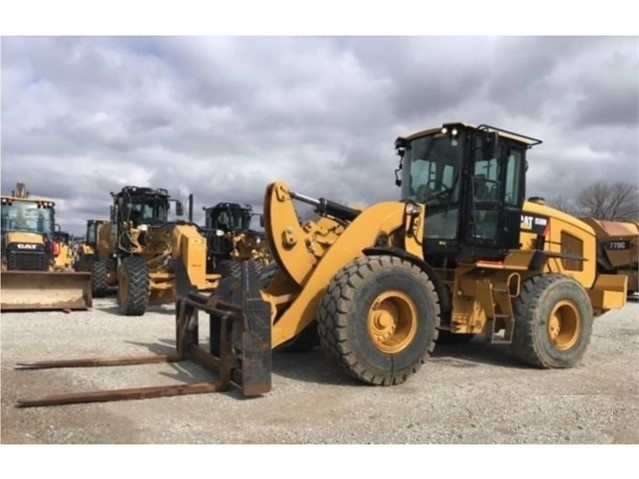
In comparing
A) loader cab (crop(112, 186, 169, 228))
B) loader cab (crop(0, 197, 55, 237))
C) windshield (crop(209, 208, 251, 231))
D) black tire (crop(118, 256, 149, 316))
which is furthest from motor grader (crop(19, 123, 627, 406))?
loader cab (crop(0, 197, 55, 237))

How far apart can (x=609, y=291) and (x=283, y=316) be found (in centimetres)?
515

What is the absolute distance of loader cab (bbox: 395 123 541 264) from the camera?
7133 millimetres

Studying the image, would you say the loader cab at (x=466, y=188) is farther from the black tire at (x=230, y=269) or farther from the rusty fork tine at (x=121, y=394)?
the black tire at (x=230, y=269)

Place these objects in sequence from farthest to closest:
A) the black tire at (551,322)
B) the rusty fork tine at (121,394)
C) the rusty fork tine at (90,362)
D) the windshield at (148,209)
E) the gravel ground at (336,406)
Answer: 1. the windshield at (148,209)
2. the black tire at (551,322)
3. the rusty fork tine at (90,362)
4. the rusty fork tine at (121,394)
5. the gravel ground at (336,406)

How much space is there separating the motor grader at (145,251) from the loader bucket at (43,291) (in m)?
0.78

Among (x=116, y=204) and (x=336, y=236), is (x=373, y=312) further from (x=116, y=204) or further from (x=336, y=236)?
(x=116, y=204)

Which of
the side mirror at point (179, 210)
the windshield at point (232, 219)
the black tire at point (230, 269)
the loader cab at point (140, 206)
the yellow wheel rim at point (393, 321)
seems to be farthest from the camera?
the windshield at point (232, 219)

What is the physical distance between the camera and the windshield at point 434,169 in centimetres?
719

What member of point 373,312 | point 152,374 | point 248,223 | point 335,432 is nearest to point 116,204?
point 248,223

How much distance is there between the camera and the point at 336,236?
6.71 metres

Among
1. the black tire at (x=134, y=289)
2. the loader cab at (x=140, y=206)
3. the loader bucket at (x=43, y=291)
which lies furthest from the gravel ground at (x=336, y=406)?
the loader cab at (x=140, y=206)

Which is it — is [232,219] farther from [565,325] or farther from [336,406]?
[336,406]

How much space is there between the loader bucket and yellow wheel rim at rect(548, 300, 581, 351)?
29.1 feet

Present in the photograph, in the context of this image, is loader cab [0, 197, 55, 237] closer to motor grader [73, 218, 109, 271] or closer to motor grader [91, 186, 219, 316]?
motor grader [91, 186, 219, 316]
